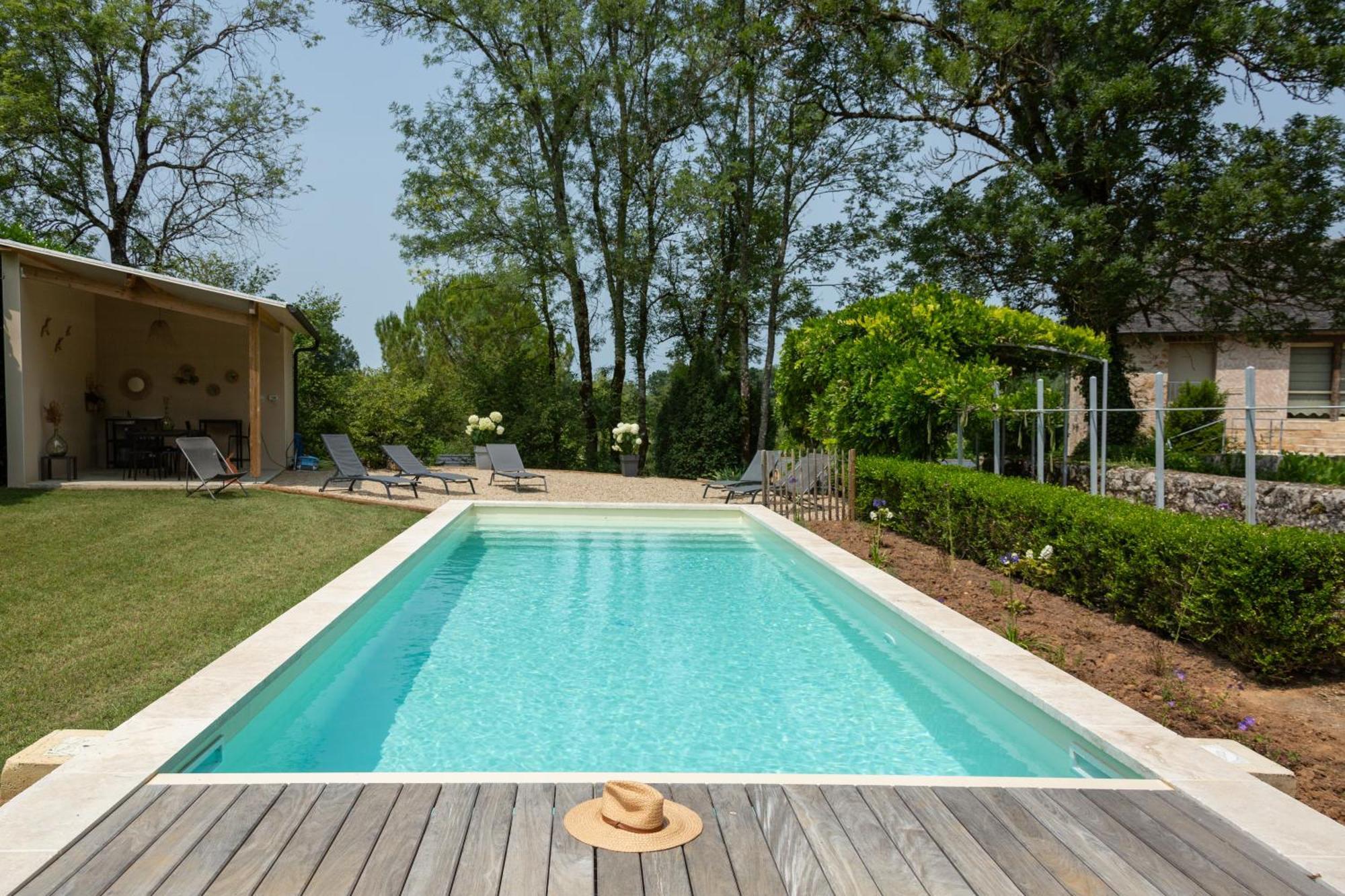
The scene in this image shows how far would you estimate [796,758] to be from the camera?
4.33m

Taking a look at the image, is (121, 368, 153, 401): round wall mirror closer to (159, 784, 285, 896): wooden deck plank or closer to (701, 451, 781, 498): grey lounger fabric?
(701, 451, 781, 498): grey lounger fabric

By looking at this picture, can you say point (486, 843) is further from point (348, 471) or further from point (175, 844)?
point (348, 471)

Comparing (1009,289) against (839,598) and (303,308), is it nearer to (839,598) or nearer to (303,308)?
(839,598)

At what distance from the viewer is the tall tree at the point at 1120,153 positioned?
47.2 ft

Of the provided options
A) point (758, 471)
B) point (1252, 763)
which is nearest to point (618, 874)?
point (1252, 763)

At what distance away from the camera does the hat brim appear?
2576mm

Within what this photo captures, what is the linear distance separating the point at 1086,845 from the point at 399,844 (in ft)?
7.18

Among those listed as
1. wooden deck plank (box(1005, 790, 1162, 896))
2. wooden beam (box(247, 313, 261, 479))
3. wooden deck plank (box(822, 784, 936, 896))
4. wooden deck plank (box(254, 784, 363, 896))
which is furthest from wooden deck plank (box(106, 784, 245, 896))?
wooden beam (box(247, 313, 261, 479))

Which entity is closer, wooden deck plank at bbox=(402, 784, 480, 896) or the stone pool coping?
wooden deck plank at bbox=(402, 784, 480, 896)

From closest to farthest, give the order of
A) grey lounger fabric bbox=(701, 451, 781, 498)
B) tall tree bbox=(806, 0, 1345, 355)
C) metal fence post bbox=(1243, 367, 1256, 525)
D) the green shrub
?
metal fence post bbox=(1243, 367, 1256, 525) < grey lounger fabric bbox=(701, 451, 781, 498) < tall tree bbox=(806, 0, 1345, 355) < the green shrub

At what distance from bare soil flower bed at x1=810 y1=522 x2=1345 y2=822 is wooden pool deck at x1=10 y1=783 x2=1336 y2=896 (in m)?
1.12

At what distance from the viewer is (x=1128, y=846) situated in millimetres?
2670

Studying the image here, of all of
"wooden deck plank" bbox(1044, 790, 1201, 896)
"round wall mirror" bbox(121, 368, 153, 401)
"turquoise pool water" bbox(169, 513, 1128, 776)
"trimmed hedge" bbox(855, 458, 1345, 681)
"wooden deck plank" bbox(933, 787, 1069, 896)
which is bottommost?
"turquoise pool water" bbox(169, 513, 1128, 776)

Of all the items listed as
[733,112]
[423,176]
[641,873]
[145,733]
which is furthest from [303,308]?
[641,873]
